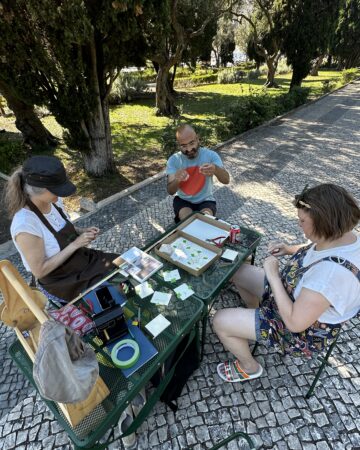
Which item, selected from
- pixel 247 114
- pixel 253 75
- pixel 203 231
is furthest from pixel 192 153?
pixel 253 75

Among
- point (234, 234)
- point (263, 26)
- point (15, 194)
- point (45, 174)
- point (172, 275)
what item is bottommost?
point (172, 275)

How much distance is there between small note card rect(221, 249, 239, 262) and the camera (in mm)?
2627

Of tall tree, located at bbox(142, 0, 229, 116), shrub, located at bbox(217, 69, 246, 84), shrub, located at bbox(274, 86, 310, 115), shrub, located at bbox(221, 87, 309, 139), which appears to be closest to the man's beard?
shrub, located at bbox(221, 87, 309, 139)

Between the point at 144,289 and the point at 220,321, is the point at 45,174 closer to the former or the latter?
the point at 144,289

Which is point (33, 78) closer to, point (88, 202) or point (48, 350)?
point (88, 202)

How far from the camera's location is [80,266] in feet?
8.86

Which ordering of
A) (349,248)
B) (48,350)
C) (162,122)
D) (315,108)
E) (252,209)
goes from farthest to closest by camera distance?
1. (315,108)
2. (162,122)
3. (252,209)
4. (349,248)
5. (48,350)

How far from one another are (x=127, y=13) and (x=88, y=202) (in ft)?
11.4

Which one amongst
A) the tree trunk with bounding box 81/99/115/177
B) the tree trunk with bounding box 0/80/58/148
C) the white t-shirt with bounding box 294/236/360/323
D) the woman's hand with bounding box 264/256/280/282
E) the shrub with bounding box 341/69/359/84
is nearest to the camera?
the white t-shirt with bounding box 294/236/360/323

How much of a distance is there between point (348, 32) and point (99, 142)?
29779 millimetres

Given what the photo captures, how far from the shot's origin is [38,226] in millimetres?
2314

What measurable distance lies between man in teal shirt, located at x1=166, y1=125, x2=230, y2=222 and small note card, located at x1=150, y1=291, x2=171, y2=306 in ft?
5.36

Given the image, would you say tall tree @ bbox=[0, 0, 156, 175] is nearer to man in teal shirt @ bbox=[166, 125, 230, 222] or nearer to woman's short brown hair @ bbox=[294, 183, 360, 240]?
man in teal shirt @ bbox=[166, 125, 230, 222]

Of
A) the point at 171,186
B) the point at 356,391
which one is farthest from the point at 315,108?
the point at 356,391
